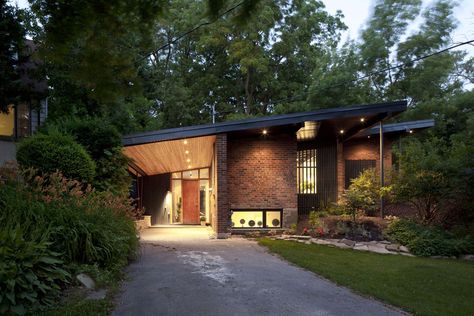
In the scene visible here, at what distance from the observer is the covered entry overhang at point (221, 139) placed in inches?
510

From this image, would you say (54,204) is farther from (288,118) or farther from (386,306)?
(288,118)

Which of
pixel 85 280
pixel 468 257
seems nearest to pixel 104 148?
pixel 85 280

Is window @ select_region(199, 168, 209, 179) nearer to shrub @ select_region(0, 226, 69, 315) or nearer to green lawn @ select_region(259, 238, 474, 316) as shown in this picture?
green lawn @ select_region(259, 238, 474, 316)

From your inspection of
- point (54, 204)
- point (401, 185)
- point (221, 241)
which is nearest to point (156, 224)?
point (221, 241)

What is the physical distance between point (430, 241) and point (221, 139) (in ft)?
21.2

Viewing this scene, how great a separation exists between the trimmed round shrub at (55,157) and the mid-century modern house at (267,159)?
216cm

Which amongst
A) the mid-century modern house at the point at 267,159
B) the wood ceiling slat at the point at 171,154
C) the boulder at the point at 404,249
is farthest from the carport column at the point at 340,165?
the boulder at the point at 404,249

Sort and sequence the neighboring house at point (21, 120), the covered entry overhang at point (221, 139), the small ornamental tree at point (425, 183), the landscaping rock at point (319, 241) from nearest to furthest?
the landscaping rock at point (319, 241) < the small ornamental tree at point (425, 183) < the covered entry overhang at point (221, 139) < the neighboring house at point (21, 120)

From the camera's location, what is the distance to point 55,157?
32.0 feet

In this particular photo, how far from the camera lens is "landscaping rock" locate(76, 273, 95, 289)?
580 cm

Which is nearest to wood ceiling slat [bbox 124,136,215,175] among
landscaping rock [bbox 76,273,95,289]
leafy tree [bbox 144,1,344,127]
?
landscaping rock [bbox 76,273,95,289]

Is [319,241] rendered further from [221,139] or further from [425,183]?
[221,139]

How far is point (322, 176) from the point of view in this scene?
17.2m

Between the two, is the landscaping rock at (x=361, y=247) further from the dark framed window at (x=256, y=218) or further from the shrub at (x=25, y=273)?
the shrub at (x=25, y=273)
